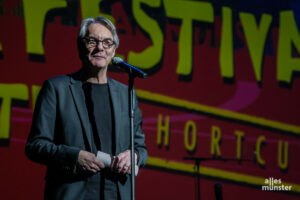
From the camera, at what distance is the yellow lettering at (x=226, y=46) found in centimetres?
436

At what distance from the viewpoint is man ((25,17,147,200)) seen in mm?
1804

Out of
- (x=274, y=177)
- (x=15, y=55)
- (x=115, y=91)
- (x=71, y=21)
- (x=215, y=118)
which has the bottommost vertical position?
(x=274, y=177)

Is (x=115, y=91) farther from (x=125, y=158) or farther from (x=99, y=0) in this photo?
(x=99, y=0)

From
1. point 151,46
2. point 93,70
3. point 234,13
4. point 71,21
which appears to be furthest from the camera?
point 234,13

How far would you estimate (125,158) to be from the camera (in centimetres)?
183

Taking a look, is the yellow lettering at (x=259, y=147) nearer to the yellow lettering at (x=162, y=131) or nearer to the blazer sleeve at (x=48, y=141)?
the yellow lettering at (x=162, y=131)

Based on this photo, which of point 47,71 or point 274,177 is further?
point 274,177

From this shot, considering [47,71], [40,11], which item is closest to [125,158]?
[47,71]

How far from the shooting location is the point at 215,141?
419 centimetres

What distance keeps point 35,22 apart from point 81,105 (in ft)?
6.74

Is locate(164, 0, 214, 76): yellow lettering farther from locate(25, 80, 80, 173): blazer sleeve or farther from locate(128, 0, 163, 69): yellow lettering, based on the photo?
locate(25, 80, 80, 173): blazer sleeve

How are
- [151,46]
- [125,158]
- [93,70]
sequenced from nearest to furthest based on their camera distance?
[125,158] → [93,70] → [151,46]

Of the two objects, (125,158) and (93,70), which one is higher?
(93,70)

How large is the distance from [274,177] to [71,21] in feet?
8.39
